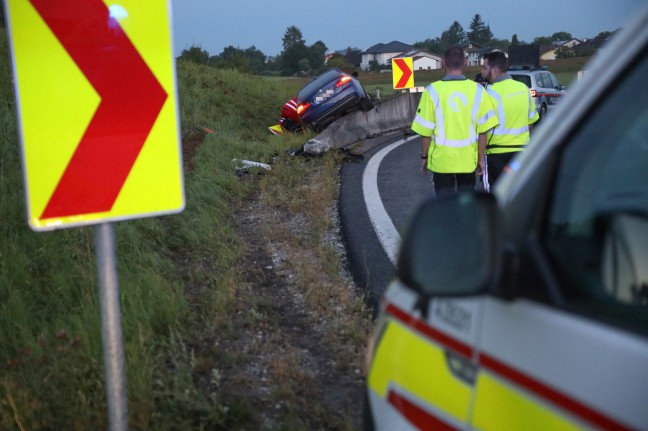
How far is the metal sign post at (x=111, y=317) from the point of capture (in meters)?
2.88

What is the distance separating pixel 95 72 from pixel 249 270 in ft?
11.9

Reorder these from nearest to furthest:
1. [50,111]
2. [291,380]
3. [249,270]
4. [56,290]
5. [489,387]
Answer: [489,387], [50,111], [291,380], [56,290], [249,270]

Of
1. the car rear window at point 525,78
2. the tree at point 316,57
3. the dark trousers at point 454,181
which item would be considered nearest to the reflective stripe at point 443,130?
the dark trousers at point 454,181

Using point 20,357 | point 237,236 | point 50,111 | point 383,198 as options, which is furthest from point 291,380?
point 383,198

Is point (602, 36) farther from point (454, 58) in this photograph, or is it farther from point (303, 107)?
point (303, 107)

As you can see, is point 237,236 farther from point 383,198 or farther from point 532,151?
point 532,151

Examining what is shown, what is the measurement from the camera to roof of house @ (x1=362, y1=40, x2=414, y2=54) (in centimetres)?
13250

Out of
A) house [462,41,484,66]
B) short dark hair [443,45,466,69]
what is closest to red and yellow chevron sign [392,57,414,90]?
short dark hair [443,45,466,69]

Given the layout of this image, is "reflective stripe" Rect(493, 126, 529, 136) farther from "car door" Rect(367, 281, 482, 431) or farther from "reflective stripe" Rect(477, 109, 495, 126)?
"car door" Rect(367, 281, 482, 431)

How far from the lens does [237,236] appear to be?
726 centimetres

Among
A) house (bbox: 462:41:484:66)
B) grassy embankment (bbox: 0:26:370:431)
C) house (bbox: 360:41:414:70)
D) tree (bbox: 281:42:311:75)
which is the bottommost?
grassy embankment (bbox: 0:26:370:431)

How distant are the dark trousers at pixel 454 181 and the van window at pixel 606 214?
5.08 meters

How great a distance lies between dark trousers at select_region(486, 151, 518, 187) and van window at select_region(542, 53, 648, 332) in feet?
19.9

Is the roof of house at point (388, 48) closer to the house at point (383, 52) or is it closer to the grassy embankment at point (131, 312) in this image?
the house at point (383, 52)
